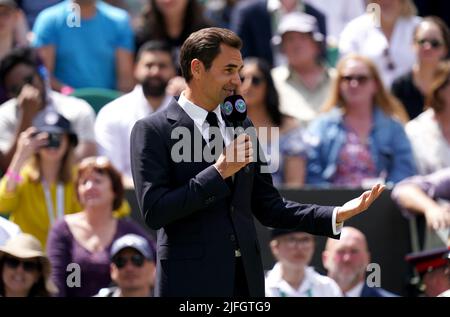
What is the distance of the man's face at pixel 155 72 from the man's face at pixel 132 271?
75.5 inches

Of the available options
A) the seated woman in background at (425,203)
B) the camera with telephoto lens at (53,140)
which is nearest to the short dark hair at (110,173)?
the camera with telephoto lens at (53,140)

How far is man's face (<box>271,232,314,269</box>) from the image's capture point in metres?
7.04

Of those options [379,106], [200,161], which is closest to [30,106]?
[379,106]

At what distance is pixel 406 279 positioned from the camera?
752cm

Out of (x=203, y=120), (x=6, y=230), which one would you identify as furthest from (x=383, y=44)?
(x=203, y=120)

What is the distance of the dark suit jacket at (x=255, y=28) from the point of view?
9672mm

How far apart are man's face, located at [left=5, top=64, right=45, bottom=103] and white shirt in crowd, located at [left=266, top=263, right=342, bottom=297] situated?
2302 mm

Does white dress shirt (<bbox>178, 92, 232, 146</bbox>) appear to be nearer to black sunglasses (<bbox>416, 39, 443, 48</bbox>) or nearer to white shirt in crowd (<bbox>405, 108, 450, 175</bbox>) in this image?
white shirt in crowd (<bbox>405, 108, 450, 175</bbox>)

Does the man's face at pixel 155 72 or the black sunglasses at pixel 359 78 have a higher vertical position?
the man's face at pixel 155 72

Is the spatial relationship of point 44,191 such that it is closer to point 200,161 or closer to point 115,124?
point 115,124

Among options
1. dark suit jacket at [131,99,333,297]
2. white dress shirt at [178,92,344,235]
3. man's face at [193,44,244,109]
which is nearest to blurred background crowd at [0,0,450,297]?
dark suit jacket at [131,99,333,297]

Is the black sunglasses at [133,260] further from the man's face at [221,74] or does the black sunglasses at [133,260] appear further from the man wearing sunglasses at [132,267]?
the man's face at [221,74]

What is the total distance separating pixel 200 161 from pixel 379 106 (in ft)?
13.4

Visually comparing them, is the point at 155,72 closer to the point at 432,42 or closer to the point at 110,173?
the point at 110,173
